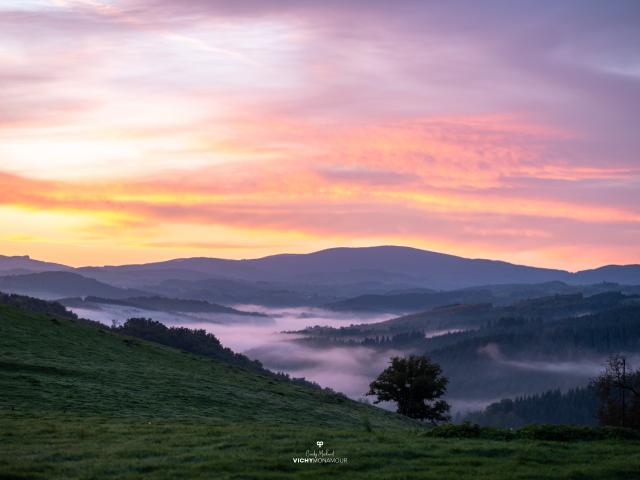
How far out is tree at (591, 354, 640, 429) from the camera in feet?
152

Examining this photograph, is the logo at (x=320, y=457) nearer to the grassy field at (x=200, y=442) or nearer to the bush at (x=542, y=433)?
the grassy field at (x=200, y=442)

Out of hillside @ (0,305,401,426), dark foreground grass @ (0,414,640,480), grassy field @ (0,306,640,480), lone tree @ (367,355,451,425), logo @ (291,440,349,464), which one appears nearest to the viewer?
dark foreground grass @ (0,414,640,480)

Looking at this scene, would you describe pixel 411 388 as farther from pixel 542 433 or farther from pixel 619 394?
pixel 542 433

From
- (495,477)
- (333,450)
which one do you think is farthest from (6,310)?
(495,477)

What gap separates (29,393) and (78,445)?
1588 centimetres

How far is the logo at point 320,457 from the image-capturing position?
69.5ft

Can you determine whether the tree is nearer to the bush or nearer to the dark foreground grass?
the bush

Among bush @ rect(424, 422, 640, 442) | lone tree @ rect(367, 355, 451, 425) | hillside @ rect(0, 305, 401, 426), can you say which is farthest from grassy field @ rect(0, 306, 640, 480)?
lone tree @ rect(367, 355, 451, 425)

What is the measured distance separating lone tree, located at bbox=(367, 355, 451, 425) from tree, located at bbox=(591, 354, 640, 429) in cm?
1649

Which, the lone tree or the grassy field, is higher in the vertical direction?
the grassy field

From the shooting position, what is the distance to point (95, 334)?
68.0 metres

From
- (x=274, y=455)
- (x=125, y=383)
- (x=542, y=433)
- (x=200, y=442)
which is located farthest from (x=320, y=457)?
(x=125, y=383)

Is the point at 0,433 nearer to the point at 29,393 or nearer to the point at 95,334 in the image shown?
the point at 29,393

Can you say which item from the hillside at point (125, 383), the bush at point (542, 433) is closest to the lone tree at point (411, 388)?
the hillside at point (125, 383)
